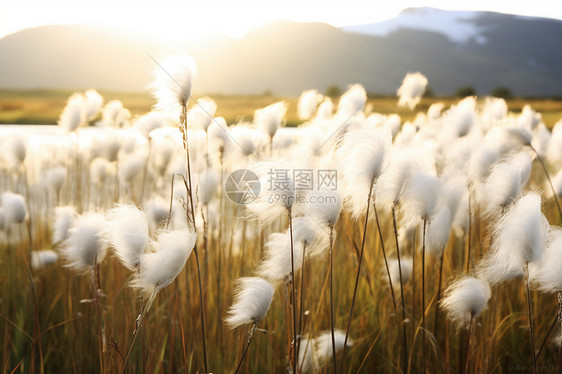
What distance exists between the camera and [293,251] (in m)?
0.96

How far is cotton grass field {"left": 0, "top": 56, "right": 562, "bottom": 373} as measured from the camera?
0.81 meters

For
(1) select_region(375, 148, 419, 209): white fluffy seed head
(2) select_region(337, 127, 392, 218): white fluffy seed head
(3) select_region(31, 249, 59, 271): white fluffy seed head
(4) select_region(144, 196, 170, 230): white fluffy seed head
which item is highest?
(2) select_region(337, 127, 392, 218): white fluffy seed head

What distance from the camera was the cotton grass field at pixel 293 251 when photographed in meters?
0.81

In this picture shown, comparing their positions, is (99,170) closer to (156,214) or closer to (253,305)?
(156,214)

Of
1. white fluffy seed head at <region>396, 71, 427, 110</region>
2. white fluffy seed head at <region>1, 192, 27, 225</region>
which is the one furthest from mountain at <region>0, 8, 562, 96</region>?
white fluffy seed head at <region>1, 192, 27, 225</region>

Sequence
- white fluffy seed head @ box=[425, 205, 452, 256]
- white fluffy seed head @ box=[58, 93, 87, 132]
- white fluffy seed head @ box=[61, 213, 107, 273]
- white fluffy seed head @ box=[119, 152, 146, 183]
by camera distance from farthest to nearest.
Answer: white fluffy seed head @ box=[58, 93, 87, 132] → white fluffy seed head @ box=[119, 152, 146, 183] → white fluffy seed head @ box=[425, 205, 452, 256] → white fluffy seed head @ box=[61, 213, 107, 273]

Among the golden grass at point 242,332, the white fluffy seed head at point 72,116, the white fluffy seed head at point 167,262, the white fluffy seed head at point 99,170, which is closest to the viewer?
the white fluffy seed head at point 167,262

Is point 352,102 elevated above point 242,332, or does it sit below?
above

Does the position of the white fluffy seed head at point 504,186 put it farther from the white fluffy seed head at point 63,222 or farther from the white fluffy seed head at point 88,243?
the white fluffy seed head at point 63,222

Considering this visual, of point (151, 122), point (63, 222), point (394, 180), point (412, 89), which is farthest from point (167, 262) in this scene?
point (412, 89)

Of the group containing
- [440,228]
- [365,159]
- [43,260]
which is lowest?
[43,260]

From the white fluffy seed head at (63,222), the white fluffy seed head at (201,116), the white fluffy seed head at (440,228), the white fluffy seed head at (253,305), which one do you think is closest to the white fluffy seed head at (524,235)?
the white fluffy seed head at (440,228)

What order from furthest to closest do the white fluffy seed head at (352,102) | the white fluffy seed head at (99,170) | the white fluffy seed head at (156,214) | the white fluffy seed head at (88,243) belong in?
the white fluffy seed head at (99,170)
the white fluffy seed head at (352,102)
the white fluffy seed head at (156,214)
the white fluffy seed head at (88,243)

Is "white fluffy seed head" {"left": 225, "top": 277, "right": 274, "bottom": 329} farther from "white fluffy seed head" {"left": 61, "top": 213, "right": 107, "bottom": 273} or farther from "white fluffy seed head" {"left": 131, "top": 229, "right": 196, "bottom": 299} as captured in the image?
"white fluffy seed head" {"left": 61, "top": 213, "right": 107, "bottom": 273}
